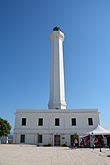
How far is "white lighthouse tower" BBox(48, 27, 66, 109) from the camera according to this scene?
97.5ft

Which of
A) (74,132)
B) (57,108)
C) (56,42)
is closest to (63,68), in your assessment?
(56,42)

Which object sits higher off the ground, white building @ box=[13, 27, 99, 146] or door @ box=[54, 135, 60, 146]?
white building @ box=[13, 27, 99, 146]

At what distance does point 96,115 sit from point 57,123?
609 cm

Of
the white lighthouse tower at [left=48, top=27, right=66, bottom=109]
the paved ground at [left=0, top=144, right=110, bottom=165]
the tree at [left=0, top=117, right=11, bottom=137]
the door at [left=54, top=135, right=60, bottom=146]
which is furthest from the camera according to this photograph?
the white lighthouse tower at [left=48, top=27, right=66, bottom=109]

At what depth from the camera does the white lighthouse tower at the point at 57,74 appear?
97.5ft

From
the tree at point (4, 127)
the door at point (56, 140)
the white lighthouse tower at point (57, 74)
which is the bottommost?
the door at point (56, 140)

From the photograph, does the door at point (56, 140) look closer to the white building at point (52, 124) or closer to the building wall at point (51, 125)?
the white building at point (52, 124)

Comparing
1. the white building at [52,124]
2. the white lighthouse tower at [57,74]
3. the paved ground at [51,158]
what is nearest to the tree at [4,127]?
the white building at [52,124]

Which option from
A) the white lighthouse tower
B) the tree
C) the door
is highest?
the white lighthouse tower

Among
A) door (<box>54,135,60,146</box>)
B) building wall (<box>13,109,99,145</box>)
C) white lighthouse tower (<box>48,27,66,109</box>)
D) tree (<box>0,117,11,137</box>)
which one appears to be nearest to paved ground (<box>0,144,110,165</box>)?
tree (<box>0,117,11,137</box>)

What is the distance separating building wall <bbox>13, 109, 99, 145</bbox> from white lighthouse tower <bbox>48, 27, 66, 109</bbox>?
116 inches

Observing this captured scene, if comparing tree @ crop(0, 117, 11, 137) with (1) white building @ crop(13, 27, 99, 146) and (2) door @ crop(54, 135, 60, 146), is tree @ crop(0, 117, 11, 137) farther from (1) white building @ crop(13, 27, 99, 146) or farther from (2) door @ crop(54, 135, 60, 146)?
(2) door @ crop(54, 135, 60, 146)

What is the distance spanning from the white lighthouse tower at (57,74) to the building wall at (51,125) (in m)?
2.95

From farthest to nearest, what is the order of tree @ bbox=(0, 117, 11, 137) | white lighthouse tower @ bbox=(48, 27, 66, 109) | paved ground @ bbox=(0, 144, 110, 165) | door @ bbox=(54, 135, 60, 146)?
1. white lighthouse tower @ bbox=(48, 27, 66, 109)
2. door @ bbox=(54, 135, 60, 146)
3. tree @ bbox=(0, 117, 11, 137)
4. paved ground @ bbox=(0, 144, 110, 165)
